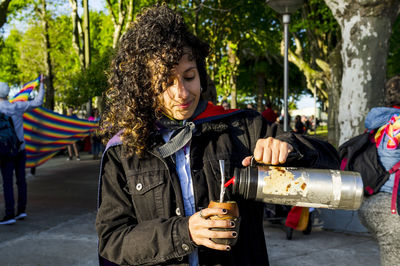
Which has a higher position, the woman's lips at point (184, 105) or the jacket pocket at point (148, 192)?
the woman's lips at point (184, 105)

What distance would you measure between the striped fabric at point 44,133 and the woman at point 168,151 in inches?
286

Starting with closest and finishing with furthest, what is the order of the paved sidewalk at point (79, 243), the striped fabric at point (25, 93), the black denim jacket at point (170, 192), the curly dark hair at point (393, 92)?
the black denim jacket at point (170, 192) < the curly dark hair at point (393, 92) < the paved sidewalk at point (79, 243) < the striped fabric at point (25, 93)

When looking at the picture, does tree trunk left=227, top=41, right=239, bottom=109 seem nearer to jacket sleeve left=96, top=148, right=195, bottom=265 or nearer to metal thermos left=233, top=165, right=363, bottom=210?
jacket sleeve left=96, top=148, right=195, bottom=265

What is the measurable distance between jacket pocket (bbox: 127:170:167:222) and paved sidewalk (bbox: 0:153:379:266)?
321 centimetres

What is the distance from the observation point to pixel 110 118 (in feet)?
5.95

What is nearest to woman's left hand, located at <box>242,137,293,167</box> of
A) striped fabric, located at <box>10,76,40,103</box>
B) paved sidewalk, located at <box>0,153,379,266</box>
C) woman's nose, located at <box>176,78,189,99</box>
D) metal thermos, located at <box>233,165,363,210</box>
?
metal thermos, located at <box>233,165,363,210</box>

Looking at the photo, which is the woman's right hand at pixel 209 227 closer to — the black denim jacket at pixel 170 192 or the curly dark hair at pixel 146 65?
the black denim jacket at pixel 170 192

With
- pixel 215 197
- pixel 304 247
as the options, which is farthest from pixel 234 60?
pixel 215 197

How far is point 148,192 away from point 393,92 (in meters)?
2.40

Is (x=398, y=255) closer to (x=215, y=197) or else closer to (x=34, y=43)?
(x=215, y=197)

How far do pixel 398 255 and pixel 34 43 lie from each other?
33.9 m

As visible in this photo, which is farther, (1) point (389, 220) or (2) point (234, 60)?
(2) point (234, 60)

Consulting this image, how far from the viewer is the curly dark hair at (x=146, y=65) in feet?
5.18

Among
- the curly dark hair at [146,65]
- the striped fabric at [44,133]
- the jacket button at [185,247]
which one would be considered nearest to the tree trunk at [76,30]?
the striped fabric at [44,133]
